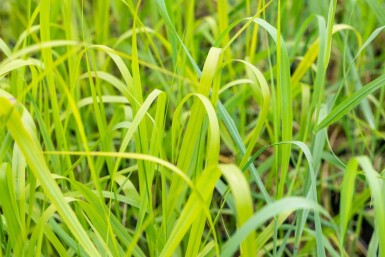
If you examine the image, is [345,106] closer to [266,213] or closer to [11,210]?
[266,213]

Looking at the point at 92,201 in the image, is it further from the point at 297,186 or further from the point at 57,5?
the point at 297,186

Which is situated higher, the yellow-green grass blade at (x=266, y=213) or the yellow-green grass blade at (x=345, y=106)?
the yellow-green grass blade at (x=345, y=106)

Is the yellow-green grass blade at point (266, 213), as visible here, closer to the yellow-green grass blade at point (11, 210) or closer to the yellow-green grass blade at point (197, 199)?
the yellow-green grass blade at point (197, 199)

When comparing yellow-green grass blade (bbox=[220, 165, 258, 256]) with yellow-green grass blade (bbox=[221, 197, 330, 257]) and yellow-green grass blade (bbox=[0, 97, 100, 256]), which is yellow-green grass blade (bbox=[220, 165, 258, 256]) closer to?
yellow-green grass blade (bbox=[221, 197, 330, 257])

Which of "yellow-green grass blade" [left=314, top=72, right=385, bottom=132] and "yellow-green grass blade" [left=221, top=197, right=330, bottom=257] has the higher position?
"yellow-green grass blade" [left=314, top=72, right=385, bottom=132]

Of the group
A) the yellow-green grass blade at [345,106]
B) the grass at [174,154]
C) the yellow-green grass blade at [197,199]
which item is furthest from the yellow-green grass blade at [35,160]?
the yellow-green grass blade at [345,106]

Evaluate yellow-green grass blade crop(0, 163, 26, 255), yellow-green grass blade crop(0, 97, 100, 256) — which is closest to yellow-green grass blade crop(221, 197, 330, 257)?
yellow-green grass blade crop(0, 97, 100, 256)

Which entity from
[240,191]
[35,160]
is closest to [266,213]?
[240,191]

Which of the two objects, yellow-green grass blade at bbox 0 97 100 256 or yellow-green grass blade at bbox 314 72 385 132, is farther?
yellow-green grass blade at bbox 314 72 385 132
